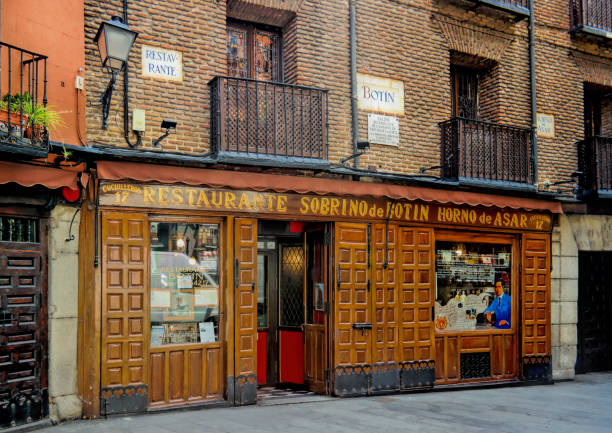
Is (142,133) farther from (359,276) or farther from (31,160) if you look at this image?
(359,276)

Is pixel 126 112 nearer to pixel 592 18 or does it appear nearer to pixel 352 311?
pixel 352 311

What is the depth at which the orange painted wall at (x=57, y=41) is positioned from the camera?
24.3ft

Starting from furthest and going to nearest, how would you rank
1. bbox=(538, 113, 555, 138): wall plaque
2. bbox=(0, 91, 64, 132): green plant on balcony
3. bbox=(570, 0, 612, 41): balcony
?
bbox=(570, 0, 612, 41): balcony < bbox=(538, 113, 555, 138): wall plaque < bbox=(0, 91, 64, 132): green plant on balcony

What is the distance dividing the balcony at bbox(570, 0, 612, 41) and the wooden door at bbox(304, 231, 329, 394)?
7.39 metres

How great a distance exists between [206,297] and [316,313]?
2144mm

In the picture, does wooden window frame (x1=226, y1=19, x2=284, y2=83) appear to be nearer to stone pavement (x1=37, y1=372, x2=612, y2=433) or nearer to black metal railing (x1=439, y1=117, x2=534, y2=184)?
black metal railing (x1=439, y1=117, x2=534, y2=184)

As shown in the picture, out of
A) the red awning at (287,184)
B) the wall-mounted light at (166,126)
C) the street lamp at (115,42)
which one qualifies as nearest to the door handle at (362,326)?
the red awning at (287,184)

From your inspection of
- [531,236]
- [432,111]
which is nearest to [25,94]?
[432,111]

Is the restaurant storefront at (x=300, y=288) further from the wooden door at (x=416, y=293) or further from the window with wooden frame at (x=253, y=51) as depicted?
the window with wooden frame at (x=253, y=51)

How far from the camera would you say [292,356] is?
10.9 metres

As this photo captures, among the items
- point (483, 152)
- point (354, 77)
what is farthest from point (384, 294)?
point (354, 77)

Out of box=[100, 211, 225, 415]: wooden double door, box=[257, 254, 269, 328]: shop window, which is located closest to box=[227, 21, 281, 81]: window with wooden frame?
box=[100, 211, 225, 415]: wooden double door

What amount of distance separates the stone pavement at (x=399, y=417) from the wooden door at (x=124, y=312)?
0.30 m

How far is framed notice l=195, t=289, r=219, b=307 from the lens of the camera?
9094 millimetres
